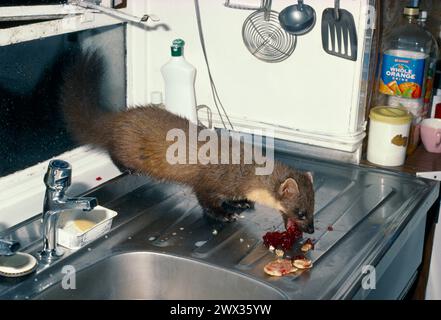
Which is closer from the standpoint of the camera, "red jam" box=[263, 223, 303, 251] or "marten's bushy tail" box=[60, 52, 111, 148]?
"red jam" box=[263, 223, 303, 251]

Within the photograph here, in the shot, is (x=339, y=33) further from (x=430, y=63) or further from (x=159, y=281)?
(x=159, y=281)

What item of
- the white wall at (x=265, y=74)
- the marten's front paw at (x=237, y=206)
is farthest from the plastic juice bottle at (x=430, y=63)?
the marten's front paw at (x=237, y=206)

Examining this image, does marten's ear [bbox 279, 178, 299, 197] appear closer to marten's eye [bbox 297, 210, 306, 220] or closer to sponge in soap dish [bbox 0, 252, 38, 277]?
marten's eye [bbox 297, 210, 306, 220]

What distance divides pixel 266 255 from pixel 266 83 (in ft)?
2.13

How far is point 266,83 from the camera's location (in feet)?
6.55

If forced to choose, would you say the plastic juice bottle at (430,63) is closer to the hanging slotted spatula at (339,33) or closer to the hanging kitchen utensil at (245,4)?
the hanging slotted spatula at (339,33)

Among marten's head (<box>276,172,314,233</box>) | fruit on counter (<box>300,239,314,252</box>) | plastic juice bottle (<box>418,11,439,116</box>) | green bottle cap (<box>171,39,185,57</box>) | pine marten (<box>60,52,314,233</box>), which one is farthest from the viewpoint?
plastic juice bottle (<box>418,11,439,116</box>)

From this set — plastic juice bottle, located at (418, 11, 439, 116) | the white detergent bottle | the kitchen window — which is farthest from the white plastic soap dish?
plastic juice bottle, located at (418, 11, 439, 116)

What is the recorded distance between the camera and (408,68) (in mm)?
2051

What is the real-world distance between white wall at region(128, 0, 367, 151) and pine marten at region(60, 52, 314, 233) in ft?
0.65

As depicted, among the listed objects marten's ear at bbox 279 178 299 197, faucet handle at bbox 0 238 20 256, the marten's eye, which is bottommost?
the marten's eye

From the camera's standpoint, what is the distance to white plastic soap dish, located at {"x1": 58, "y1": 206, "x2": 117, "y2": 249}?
1514 mm

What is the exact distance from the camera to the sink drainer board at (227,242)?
4.70ft

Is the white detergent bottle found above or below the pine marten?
above
